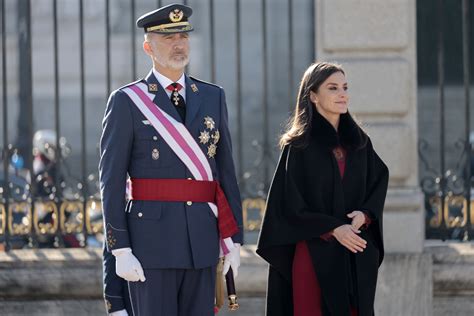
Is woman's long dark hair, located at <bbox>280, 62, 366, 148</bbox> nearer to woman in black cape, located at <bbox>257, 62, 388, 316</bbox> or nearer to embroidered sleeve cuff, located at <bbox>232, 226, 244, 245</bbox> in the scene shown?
woman in black cape, located at <bbox>257, 62, 388, 316</bbox>

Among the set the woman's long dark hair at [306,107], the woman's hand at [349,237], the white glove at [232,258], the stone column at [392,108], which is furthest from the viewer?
the stone column at [392,108]

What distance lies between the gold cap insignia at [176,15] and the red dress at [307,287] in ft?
2.95

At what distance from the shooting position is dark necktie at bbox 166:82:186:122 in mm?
5316

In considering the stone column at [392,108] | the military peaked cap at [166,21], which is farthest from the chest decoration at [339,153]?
the stone column at [392,108]

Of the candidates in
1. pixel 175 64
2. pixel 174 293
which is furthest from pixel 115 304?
pixel 175 64

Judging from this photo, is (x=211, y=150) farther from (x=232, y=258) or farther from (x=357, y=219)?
(x=357, y=219)

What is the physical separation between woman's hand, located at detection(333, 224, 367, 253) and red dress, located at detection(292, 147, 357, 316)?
0.18 meters

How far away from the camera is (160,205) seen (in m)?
5.23

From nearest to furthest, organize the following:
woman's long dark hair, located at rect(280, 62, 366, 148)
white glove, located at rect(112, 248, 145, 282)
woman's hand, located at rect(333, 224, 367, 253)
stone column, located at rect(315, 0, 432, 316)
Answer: white glove, located at rect(112, 248, 145, 282) → woman's hand, located at rect(333, 224, 367, 253) → woman's long dark hair, located at rect(280, 62, 366, 148) → stone column, located at rect(315, 0, 432, 316)

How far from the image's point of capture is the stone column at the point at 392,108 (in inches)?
282

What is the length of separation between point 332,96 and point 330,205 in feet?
1.53

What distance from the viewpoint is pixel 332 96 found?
5.63m

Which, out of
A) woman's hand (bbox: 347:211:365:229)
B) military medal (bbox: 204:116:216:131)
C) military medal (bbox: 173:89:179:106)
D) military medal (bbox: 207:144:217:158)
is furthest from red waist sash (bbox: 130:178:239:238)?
woman's hand (bbox: 347:211:365:229)

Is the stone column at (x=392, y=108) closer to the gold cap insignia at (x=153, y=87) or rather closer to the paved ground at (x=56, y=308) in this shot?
the paved ground at (x=56, y=308)
